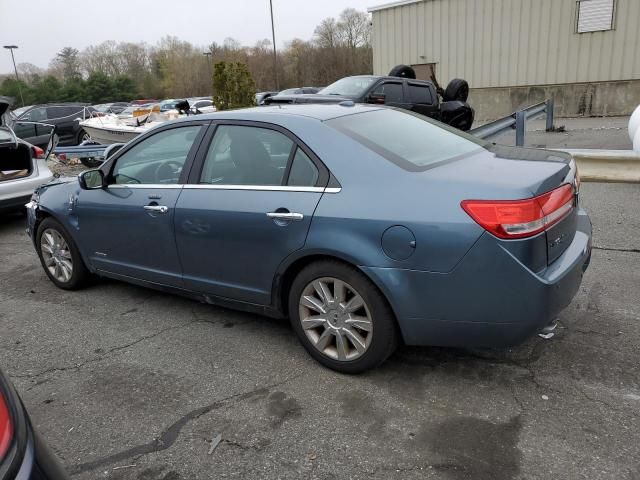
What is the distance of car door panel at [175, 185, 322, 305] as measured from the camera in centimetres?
315

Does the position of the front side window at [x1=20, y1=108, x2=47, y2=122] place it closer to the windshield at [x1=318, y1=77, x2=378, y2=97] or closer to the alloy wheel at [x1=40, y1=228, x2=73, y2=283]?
the windshield at [x1=318, y1=77, x2=378, y2=97]

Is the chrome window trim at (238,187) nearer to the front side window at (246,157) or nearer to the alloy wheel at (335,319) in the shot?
the front side window at (246,157)

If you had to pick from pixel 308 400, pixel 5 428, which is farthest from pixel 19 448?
pixel 308 400

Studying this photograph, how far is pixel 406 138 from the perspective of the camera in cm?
342

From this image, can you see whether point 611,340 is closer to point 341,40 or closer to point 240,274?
point 240,274

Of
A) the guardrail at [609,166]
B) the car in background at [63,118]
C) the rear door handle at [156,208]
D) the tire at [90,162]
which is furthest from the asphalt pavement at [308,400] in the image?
the car in background at [63,118]

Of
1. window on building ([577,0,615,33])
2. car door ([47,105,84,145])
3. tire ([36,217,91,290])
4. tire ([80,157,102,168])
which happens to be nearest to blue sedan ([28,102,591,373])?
tire ([36,217,91,290])

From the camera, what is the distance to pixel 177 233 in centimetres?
372

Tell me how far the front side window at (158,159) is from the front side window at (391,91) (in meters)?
7.33

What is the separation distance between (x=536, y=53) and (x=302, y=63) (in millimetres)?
44157

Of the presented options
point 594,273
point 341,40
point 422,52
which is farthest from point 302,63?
point 594,273

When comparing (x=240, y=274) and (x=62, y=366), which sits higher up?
(x=240, y=274)

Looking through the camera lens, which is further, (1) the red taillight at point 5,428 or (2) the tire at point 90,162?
(2) the tire at point 90,162

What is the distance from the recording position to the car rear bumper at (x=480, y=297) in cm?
259
